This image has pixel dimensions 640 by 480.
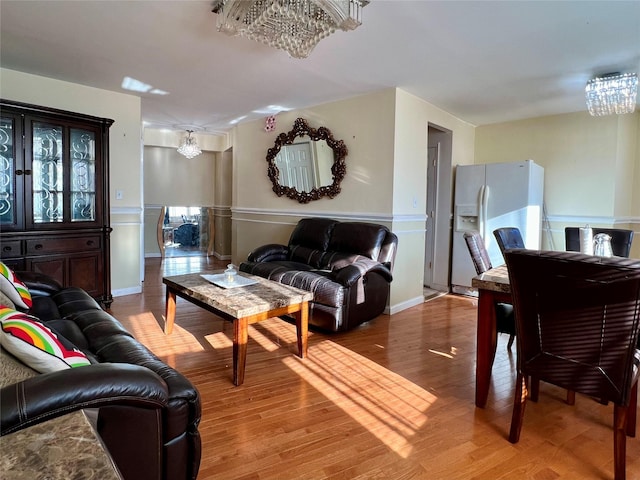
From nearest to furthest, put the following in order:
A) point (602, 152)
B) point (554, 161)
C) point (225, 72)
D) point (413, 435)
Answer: point (413, 435), point (225, 72), point (602, 152), point (554, 161)

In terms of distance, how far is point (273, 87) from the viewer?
4141 mm

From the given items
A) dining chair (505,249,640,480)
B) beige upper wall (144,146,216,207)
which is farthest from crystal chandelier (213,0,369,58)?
beige upper wall (144,146,216,207)

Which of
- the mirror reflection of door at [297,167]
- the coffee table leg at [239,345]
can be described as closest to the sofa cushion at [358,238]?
the mirror reflection of door at [297,167]

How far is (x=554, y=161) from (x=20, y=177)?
231 inches

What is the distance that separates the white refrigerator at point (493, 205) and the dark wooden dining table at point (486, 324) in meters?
2.68

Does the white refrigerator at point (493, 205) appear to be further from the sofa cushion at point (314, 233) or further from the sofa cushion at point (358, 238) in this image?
the sofa cushion at point (314, 233)

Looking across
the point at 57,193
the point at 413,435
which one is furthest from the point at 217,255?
the point at 413,435

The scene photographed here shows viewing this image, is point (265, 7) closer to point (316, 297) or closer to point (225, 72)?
point (225, 72)

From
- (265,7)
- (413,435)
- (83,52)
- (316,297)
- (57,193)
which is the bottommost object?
(413,435)

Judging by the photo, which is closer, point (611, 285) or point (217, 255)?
point (611, 285)

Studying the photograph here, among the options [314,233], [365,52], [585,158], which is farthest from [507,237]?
[585,158]

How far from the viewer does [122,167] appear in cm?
458

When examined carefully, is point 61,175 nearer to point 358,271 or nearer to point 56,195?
point 56,195

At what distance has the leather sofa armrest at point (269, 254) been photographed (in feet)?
14.1
